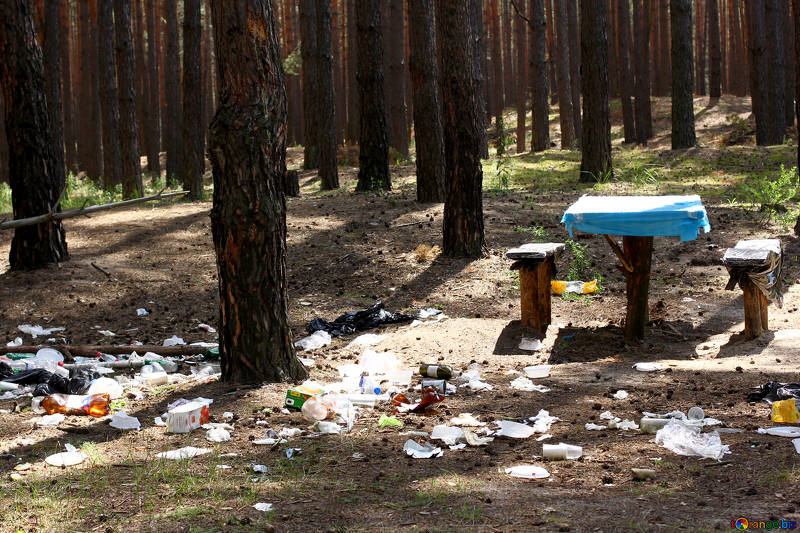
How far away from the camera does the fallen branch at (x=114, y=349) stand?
7.54m

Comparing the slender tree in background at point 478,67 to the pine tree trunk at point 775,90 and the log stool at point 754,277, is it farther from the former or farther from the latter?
the pine tree trunk at point 775,90

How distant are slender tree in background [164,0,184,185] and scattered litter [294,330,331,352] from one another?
1428cm

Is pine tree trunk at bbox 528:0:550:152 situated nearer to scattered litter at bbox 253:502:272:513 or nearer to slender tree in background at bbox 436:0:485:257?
slender tree in background at bbox 436:0:485:257

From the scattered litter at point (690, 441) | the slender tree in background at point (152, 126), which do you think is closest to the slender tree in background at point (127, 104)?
the slender tree in background at point (152, 126)

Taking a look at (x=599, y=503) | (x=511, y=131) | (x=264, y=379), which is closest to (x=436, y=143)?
(x=264, y=379)

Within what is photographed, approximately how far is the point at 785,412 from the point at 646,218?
8.29ft

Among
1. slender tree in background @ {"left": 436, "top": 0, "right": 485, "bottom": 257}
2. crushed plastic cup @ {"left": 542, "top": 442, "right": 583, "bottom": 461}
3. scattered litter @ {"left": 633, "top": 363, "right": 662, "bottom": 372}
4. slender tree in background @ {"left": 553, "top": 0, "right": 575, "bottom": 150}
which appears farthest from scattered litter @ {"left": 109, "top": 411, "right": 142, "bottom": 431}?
slender tree in background @ {"left": 553, "top": 0, "right": 575, "bottom": 150}

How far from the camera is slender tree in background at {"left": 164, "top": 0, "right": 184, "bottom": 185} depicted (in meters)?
20.9

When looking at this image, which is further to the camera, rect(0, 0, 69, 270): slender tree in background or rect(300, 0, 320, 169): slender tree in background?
rect(300, 0, 320, 169): slender tree in background

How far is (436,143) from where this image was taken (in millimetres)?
13266

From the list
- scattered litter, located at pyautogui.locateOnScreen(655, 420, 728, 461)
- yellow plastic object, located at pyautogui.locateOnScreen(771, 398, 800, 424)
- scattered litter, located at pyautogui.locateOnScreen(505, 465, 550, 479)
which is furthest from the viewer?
yellow plastic object, located at pyautogui.locateOnScreen(771, 398, 800, 424)

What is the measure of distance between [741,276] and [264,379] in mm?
4446

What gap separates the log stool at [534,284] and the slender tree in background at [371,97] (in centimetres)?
743

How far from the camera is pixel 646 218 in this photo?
7.16 m
